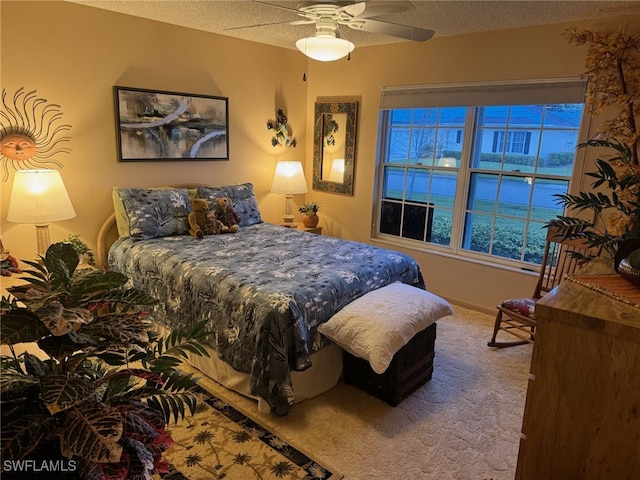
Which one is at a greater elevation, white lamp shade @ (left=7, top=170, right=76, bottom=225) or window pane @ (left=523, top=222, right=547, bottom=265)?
white lamp shade @ (left=7, top=170, right=76, bottom=225)

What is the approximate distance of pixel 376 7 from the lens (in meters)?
2.38

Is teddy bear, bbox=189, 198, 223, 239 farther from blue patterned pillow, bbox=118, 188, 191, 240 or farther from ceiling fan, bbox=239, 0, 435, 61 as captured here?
ceiling fan, bbox=239, 0, 435, 61

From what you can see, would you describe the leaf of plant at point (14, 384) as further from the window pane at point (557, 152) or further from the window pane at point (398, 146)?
the window pane at point (398, 146)

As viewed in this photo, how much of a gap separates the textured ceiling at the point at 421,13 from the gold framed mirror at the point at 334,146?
38.3 inches

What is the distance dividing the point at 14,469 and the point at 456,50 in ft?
13.4

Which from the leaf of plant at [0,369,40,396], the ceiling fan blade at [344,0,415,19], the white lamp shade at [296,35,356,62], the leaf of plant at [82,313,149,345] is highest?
the ceiling fan blade at [344,0,415,19]

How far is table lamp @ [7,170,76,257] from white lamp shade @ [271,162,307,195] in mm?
2126

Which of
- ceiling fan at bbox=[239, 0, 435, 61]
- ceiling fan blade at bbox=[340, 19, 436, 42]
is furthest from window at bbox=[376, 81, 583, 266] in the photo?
ceiling fan at bbox=[239, 0, 435, 61]

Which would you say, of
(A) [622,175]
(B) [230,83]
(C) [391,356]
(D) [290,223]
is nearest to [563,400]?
(C) [391,356]

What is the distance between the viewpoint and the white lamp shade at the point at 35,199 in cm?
298

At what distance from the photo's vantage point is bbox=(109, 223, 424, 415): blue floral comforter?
2.43m

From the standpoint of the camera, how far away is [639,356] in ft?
3.96

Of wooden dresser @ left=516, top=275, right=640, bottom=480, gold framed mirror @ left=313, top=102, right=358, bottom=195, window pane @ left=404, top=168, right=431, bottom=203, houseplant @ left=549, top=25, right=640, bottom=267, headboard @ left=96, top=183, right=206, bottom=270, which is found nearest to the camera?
wooden dresser @ left=516, top=275, right=640, bottom=480

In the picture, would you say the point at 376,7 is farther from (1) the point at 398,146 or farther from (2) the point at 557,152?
(1) the point at 398,146
